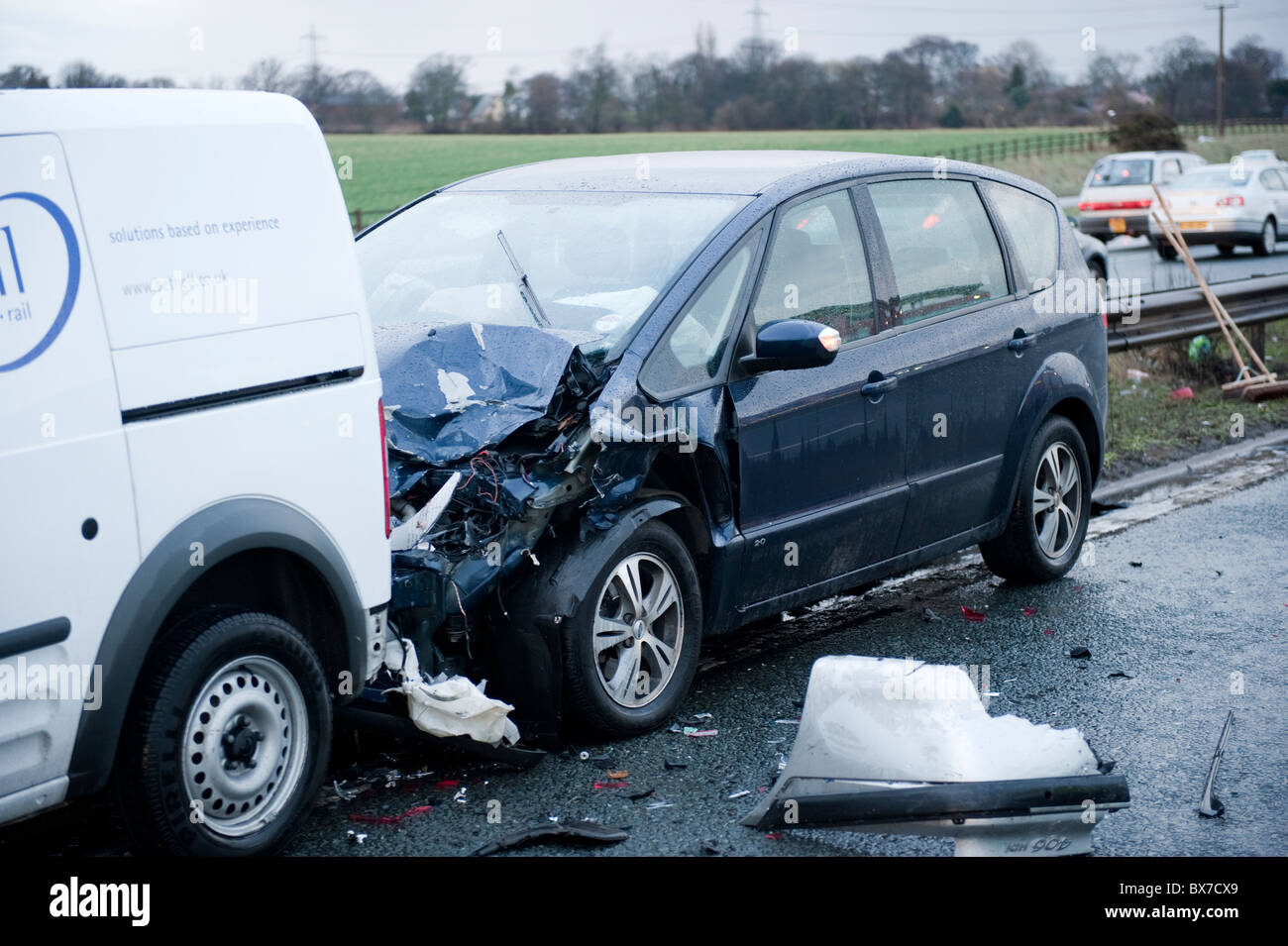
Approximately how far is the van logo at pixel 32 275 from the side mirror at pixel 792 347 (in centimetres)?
247

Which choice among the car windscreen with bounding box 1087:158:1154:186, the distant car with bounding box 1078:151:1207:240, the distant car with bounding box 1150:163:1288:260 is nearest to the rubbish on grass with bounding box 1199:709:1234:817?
the distant car with bounding box 1150:163:1288:260

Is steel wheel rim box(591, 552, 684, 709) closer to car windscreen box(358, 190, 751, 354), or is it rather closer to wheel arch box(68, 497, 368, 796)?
car windscreen box(358, 190, 751, 354)

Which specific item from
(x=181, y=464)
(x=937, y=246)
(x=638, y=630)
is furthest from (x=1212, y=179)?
(x=181, y=464)

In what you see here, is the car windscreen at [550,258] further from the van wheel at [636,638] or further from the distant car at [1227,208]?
the distant car at [1227,208]

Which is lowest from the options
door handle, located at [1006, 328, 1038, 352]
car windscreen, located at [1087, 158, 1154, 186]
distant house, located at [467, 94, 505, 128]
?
door handle, located at [1006, 328, 1038, 352]

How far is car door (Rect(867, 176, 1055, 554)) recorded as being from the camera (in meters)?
5.94

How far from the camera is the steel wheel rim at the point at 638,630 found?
4801 mm

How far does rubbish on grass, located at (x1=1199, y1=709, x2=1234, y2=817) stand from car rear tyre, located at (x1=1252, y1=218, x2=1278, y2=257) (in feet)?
76.3

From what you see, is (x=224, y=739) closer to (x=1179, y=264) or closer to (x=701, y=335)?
(x=701, y=335)

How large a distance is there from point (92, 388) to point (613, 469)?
1864mm

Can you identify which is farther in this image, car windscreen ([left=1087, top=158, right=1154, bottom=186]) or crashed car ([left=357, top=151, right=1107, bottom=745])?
car windscreen ([left=1087, top=158, right=1154, bottom=186])

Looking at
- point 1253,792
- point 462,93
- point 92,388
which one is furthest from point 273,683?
point 462,93
